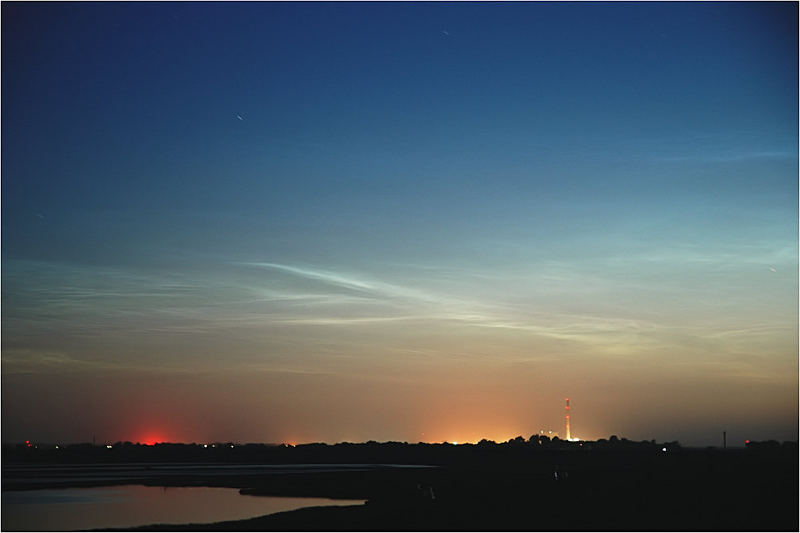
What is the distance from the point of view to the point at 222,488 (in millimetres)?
77000

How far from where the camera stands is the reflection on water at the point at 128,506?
161 feet

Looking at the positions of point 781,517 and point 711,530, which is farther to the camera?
point 781,517

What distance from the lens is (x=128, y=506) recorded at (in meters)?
59.2

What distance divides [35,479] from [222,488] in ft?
85.4

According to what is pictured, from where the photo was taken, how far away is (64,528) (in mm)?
46188

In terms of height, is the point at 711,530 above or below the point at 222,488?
above

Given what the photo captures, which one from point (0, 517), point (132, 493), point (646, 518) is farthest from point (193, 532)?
point (132, 493)

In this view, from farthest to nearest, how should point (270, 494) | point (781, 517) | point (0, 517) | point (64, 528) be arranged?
point (270, 494), point (0, 517), point (64, 528), point (781, 517)

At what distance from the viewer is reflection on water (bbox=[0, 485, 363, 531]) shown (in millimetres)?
49209

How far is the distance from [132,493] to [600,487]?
41.3 metres

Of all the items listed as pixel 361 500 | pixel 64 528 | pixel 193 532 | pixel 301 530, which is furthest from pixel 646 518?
pixel 64 528

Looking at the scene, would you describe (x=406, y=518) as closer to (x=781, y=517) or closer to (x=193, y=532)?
(x=193, y=532)

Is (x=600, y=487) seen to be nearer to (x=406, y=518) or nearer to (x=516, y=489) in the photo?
(x=516, y=489)

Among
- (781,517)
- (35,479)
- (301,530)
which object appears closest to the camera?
(781,517)
